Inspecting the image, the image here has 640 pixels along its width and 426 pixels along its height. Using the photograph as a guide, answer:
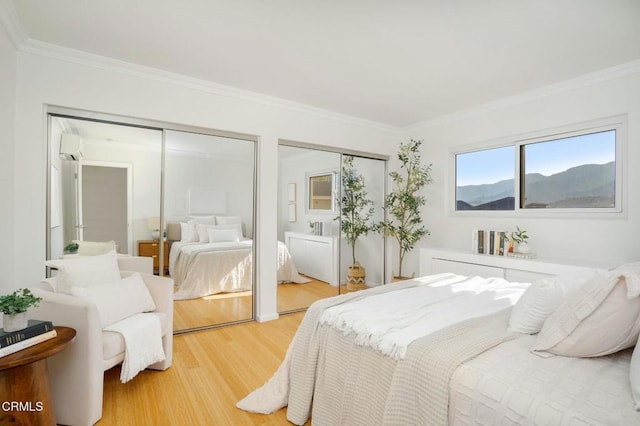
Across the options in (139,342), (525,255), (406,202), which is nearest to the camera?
(139,342)

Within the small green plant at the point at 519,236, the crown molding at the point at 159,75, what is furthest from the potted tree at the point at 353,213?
the small green plant at the point at 519,236

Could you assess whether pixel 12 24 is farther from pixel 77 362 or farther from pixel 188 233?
pixel 77 362

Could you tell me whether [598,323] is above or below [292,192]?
below

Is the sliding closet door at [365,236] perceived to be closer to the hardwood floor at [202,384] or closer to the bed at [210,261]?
the bed at [210,261]

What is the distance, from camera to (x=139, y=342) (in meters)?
2.12

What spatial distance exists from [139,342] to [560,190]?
4.19 meters

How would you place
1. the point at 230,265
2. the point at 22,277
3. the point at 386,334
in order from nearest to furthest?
1. the point at 386,334
2. the point at 22,277
3. the point at 230,265

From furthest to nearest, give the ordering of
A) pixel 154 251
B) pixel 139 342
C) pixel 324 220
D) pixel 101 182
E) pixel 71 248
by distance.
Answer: pixel 324 220
pixel 154 251
pixel 101 182
pixel 71 248
pixel 139 342

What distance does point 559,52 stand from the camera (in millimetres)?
2648

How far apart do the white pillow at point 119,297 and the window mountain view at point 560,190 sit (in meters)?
3.91

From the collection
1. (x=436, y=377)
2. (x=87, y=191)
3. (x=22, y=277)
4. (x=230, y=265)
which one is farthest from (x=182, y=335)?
(x=436, y=377)

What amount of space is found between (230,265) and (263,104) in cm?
190

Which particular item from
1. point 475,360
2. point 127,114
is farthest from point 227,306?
point 475,360

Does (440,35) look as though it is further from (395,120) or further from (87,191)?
(87,191)
